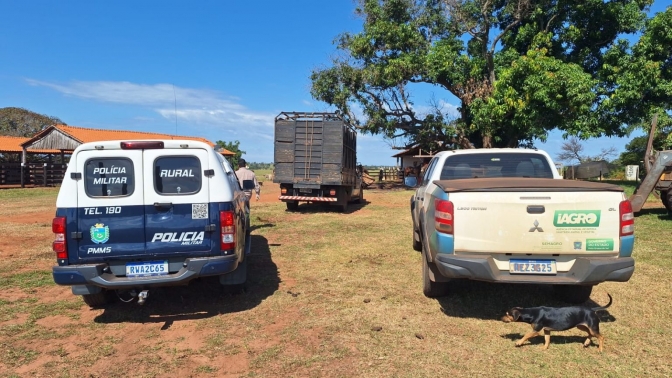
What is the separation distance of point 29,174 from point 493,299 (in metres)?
30.2

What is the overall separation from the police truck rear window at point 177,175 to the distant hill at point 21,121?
55562mm

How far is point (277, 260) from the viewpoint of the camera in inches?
284

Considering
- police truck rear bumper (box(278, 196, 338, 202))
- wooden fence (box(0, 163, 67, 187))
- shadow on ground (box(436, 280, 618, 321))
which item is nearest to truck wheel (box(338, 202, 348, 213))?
police truck rear bumper (box(278, 196, 338, 202))

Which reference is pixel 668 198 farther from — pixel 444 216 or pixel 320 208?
pixel 444 216

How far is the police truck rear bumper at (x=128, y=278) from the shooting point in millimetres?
4148

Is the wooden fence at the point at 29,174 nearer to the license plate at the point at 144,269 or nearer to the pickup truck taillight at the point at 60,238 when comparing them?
the pickup truck taillight at the point at 60,238

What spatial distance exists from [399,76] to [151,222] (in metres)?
19.2

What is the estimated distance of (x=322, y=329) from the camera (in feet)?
14.0

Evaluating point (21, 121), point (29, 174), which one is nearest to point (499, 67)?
point (29, 174)

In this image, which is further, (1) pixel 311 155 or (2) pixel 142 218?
(1) pixel 311 155

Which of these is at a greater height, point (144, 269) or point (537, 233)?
point (537, 233)

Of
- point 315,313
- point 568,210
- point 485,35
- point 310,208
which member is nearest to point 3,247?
point 315,313

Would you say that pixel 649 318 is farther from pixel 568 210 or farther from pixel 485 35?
pixel 485 35

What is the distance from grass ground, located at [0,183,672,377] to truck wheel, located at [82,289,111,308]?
0.32 feet
